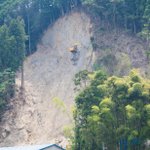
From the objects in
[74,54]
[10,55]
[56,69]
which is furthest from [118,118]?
[56,69]

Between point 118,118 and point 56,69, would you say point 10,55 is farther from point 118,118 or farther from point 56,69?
point 118,118

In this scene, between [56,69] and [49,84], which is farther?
[56,69]

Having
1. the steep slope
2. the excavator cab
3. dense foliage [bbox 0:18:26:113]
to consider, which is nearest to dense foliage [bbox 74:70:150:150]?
the steep slope

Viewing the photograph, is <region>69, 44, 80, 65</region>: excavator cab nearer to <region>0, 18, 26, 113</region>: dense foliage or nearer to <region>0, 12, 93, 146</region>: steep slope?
<region>0, 12, 93, 146</region>: steep slope

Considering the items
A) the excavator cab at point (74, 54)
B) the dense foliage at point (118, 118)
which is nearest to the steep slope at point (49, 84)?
the excavator cab at point (74, 54)

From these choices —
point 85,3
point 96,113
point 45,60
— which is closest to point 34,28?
point 45,60

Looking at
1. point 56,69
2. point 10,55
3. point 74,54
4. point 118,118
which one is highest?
point 10,55

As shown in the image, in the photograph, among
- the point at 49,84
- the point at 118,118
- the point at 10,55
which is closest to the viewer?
the point at 118,118
